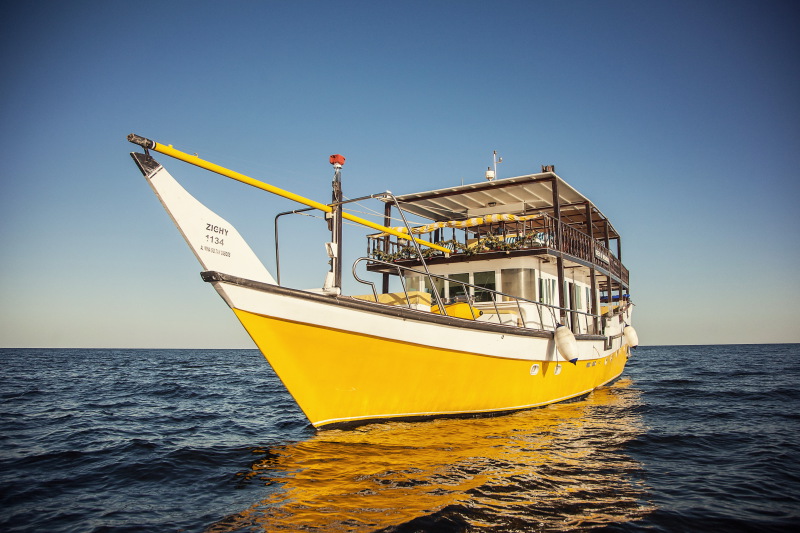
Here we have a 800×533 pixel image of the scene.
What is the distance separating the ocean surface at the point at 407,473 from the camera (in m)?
4.20

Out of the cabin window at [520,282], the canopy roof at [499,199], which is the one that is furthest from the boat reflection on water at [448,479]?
the canopy roof at [499,199]

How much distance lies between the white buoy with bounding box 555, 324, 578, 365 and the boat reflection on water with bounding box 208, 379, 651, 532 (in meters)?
1.57

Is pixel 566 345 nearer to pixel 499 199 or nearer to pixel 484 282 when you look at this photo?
pixel 484 282

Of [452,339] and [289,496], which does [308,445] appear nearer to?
[289,496]

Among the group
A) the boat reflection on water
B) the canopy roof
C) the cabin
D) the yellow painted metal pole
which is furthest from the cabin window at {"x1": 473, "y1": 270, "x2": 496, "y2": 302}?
the yellow painted metal pole

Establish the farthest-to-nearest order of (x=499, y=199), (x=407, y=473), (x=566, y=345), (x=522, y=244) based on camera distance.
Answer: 1. (x=499, y=199)
2. (x=522, y=244)
3. (x=566, y=345)
4. (x=407, y=473)

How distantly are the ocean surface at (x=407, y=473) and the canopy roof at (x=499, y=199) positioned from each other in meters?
6.03

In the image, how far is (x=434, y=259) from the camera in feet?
43.4

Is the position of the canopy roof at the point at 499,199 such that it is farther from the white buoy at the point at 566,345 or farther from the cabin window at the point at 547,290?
the white buoy at the point at 566,345

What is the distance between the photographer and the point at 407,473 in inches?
213

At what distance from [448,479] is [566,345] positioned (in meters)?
5.23

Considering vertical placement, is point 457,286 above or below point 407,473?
above

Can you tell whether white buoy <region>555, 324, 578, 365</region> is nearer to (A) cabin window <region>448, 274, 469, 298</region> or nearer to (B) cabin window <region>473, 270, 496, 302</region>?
(B) cabin window <region>473, 270, 496, 302</region>

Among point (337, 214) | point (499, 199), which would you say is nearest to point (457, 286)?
point (499, 199)
